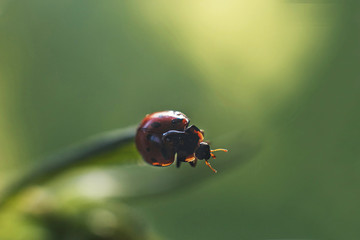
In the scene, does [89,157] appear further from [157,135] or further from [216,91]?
[216,91]

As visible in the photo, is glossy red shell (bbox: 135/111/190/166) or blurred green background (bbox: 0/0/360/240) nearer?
glossy red shell (bbox: 135/111/190/166)

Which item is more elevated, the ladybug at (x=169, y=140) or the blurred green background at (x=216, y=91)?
the blurred green background at (x=216, y=91)

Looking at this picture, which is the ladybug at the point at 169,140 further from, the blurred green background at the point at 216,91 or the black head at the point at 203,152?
the blurred green background at the point at 216,91

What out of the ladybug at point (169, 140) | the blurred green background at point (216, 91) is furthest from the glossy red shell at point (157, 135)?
the blurred green background at point (216, 91)

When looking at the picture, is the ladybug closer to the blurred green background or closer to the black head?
the black head

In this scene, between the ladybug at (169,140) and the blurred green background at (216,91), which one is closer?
the ladybug at (169,140)

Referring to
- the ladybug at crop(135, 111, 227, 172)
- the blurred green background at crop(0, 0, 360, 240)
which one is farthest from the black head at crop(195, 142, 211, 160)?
the blurred green background at crop(0, 0, 360, 240)

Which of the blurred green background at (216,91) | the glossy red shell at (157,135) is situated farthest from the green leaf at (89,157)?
the blurred green background at (216,91)
